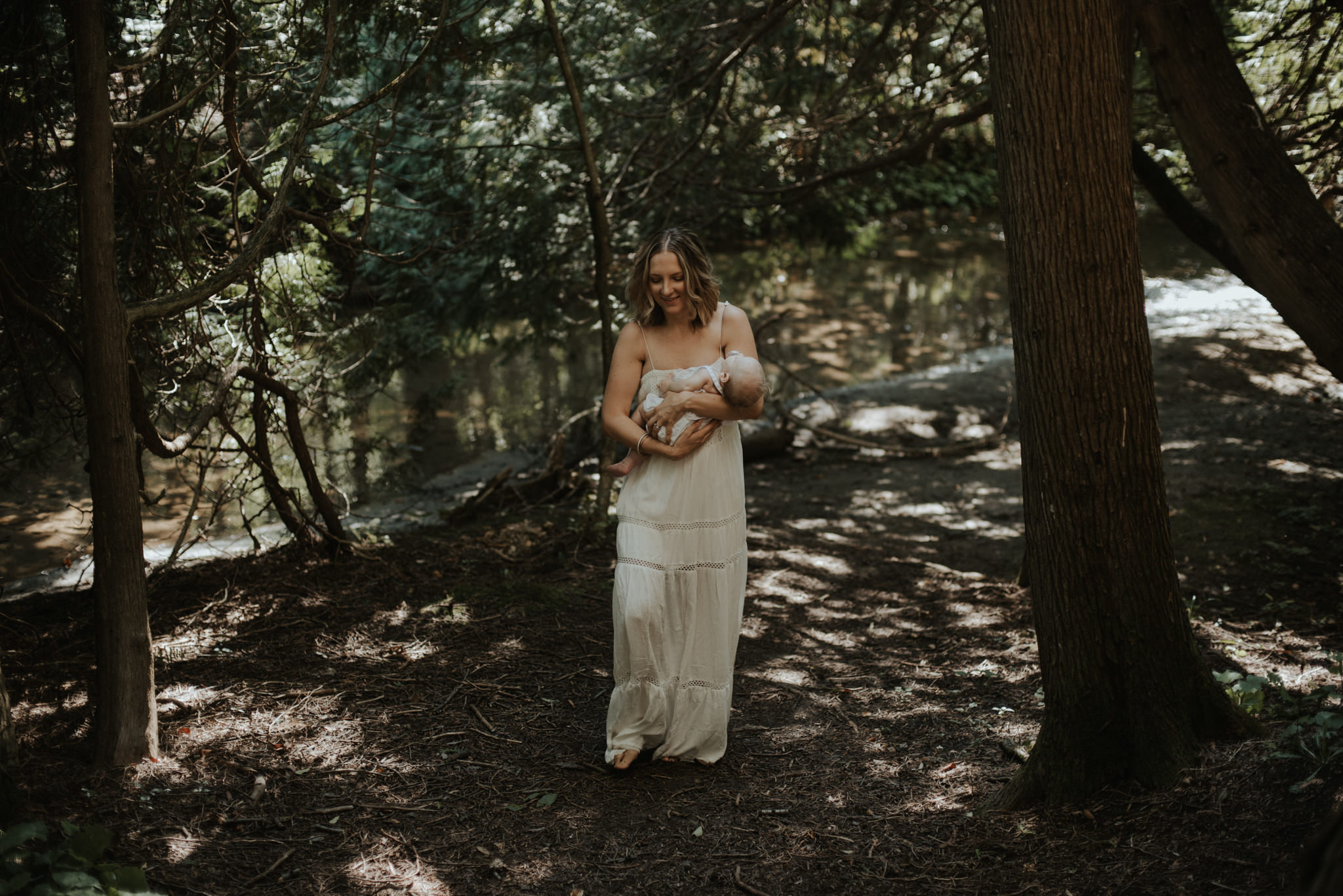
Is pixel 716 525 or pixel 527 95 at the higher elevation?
pixel 527 95

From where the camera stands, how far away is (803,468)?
10.1m

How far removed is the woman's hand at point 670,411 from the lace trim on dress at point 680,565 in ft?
1.88

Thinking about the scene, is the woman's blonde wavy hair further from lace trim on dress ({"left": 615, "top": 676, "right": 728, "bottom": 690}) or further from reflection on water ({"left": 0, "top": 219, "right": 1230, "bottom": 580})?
reflection on water ({"left": 0, "top": 219, "right": 1230, "bottom": 580})

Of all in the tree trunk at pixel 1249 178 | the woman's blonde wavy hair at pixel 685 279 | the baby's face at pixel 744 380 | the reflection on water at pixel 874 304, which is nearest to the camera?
the baby's face at pixel 744 380

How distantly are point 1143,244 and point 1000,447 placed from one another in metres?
15.5

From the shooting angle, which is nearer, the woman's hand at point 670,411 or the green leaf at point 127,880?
the green leaf at point 127,880

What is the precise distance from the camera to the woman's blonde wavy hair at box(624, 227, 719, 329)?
4211 mm

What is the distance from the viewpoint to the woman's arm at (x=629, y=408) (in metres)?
4.18

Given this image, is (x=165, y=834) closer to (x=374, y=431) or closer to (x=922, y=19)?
(x=922, y=19)

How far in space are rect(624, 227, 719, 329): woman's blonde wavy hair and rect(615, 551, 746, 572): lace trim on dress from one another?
3.52ft

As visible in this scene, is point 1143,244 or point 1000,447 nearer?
point 1000,447

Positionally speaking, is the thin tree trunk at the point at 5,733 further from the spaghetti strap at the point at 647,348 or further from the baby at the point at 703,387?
the spaghetti strap at the point at 647,348

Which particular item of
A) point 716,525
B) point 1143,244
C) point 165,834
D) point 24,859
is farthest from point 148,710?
point 1143,244

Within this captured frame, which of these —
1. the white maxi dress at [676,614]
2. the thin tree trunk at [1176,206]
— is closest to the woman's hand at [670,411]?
the white maxi dress at [676,614]
